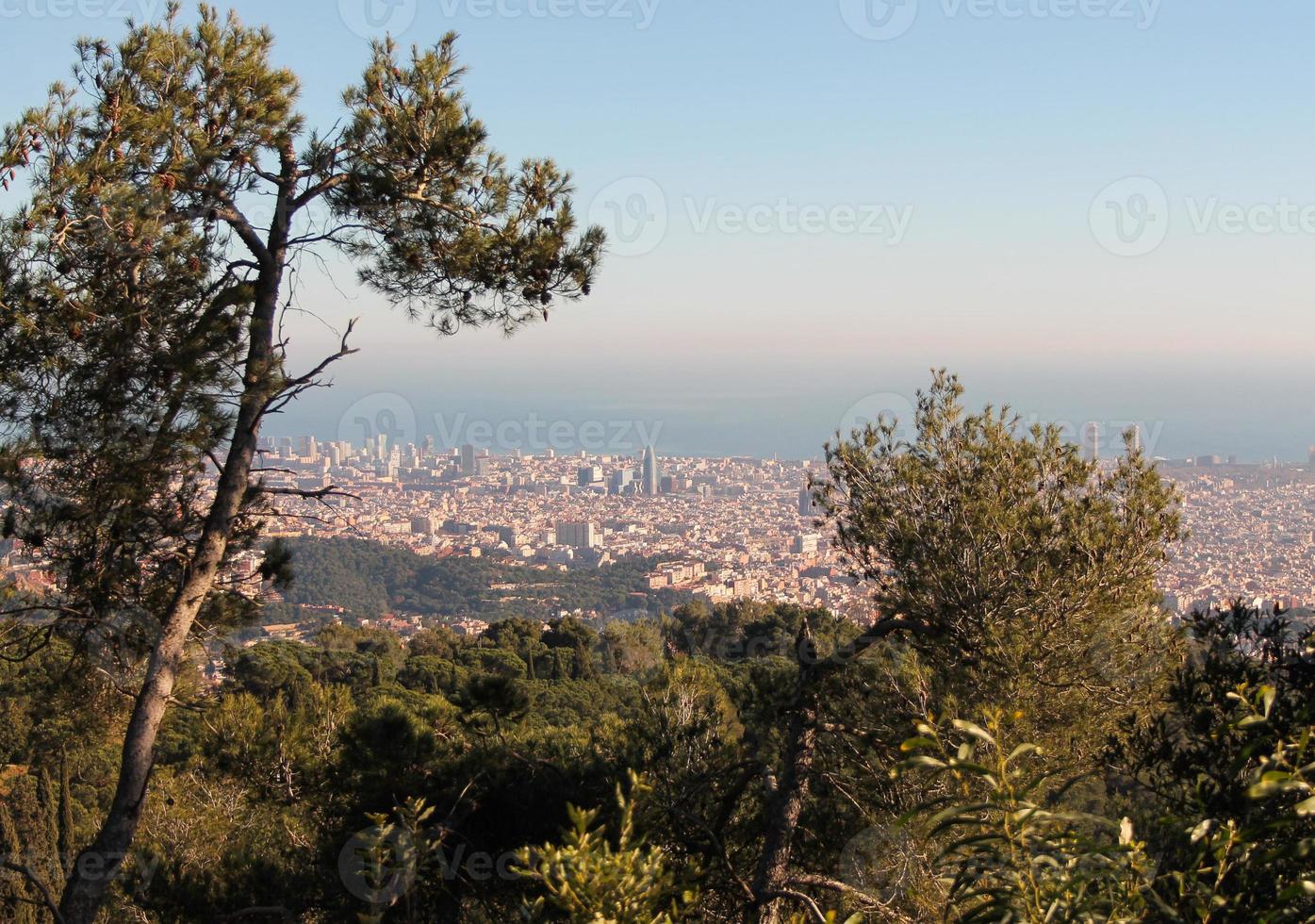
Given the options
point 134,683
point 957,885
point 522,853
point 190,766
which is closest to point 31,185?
point 134,683

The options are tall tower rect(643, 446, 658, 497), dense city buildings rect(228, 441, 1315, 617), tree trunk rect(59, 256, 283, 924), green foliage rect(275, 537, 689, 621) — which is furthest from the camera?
tall tower rect(643, 446, 658, 497)

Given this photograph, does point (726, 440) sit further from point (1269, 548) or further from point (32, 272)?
point (32, 272)

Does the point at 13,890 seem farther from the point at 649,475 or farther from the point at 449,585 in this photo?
the point at 649,475

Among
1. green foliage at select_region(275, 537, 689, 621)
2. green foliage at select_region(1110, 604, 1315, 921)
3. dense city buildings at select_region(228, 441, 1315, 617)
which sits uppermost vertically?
green foliage at select_region(1110, 604, 1315, 921)

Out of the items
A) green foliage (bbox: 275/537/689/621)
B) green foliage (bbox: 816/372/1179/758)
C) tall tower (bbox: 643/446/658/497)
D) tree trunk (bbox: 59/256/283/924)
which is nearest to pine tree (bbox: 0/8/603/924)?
tree trunk (bbox: 59/256/283/924)

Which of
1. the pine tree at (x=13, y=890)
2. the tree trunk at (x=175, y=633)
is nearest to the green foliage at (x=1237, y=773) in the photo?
the tree trunk at (x=175, y=633)

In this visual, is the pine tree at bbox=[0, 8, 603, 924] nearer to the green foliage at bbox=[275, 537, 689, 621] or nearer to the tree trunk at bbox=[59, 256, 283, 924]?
the tree trunk at bbox=[59, 256, 283, 924]

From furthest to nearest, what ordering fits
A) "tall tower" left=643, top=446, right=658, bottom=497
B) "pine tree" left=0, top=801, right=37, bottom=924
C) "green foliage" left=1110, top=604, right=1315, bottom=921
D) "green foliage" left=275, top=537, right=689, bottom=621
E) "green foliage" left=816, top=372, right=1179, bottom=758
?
"tall tower" left=643, top=446, right=658, bottom=497 < "green foliage" left=275, top=537, right=689, bottom=621 < "pine tree" left=0, top=801, right=37, bottom=924 < "green foliage" left=816, top=372, right=1179, bottom=758 < "green foliage" left=1110, top=604, right=1315, bottom=921
